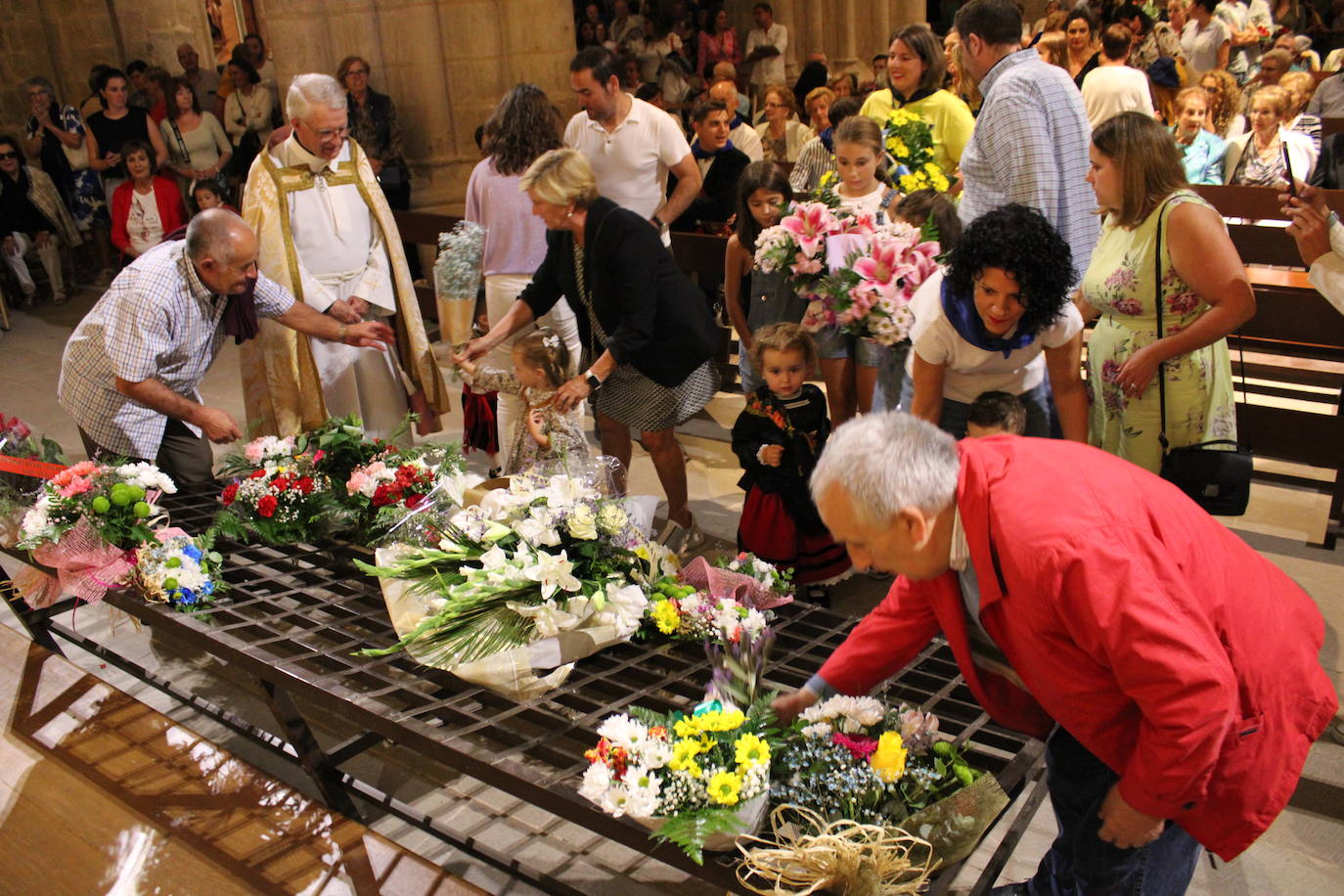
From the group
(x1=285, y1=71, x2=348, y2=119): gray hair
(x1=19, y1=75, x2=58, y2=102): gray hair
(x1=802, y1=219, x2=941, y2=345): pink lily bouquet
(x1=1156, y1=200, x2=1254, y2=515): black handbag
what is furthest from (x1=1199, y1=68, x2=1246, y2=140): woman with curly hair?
(x1=19, y1=75, x2=58, y2=102): gray hair

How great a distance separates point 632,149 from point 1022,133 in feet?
7.19

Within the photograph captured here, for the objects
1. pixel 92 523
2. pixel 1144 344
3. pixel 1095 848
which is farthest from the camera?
pixel 92 523

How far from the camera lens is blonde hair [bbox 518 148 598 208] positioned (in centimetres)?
436

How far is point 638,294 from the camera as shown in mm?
4496

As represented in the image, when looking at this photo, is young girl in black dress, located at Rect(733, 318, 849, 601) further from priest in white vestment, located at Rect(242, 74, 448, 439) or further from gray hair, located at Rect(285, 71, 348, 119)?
gray hair, located at Rect(285, 71, 348, 119)

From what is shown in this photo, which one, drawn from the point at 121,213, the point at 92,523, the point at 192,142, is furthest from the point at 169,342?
the point at 192,142

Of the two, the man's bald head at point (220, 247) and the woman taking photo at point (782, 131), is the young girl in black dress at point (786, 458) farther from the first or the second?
the woman taking photo at point (782, 131)

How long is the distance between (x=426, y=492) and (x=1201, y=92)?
5.43 meters

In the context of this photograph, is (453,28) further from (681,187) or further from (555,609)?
(555,609)

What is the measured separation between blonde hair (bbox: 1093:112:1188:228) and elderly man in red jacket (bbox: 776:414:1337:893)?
64.6 inches

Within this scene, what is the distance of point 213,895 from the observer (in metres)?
2.98

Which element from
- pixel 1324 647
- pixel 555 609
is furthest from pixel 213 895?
pixel 1324 647

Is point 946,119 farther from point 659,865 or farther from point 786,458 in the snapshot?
point 659,865

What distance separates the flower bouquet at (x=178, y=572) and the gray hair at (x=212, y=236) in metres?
1.15
